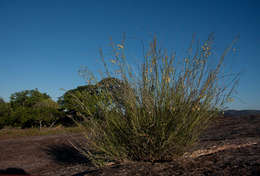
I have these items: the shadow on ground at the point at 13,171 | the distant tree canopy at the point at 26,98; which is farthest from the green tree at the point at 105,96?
the distant tree canopy at the point at 26,98

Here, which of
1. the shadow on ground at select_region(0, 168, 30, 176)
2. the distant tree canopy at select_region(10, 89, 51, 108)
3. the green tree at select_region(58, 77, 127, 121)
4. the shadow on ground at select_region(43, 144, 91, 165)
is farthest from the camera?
the distant tree canopy at select_region(10, 89, 51, 108)

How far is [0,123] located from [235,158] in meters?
17.3

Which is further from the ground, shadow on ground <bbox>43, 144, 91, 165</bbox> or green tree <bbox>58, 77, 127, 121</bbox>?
green tree <bbox>58, 77, 127, 121</bbox>

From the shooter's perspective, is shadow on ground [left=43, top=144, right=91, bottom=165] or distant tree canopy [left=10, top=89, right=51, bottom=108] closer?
shadow on ground [left=43, top=144, right=91, bottom=165]

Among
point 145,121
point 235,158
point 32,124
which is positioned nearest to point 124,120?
point 145,121

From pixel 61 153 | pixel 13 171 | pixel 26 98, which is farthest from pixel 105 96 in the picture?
Result: pixel 26 98

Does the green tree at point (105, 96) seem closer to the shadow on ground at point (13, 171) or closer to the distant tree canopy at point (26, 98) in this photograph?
the shadow on ground at point (13, 171)

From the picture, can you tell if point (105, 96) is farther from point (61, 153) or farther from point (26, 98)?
point (26, 98)

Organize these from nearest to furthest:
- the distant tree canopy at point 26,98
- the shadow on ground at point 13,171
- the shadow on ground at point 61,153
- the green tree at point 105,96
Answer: the green tree at point 105,96 < the shadow on ground at point 13,171 < the shadow on ground at point 61,153 < the distant tree canopy at point 26,98

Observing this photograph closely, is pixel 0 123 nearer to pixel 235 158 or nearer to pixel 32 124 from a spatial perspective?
pixel 32 124

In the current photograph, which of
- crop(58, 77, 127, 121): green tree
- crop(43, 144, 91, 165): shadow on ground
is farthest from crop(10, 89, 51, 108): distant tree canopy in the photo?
crop(58, 77, 127, 121): green tree

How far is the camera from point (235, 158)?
82.1 inches

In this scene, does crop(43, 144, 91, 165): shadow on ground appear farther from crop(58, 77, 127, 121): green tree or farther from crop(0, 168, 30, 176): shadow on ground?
crop(58, 77, 127, 121): green tree

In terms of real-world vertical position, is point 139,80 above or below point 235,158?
above
